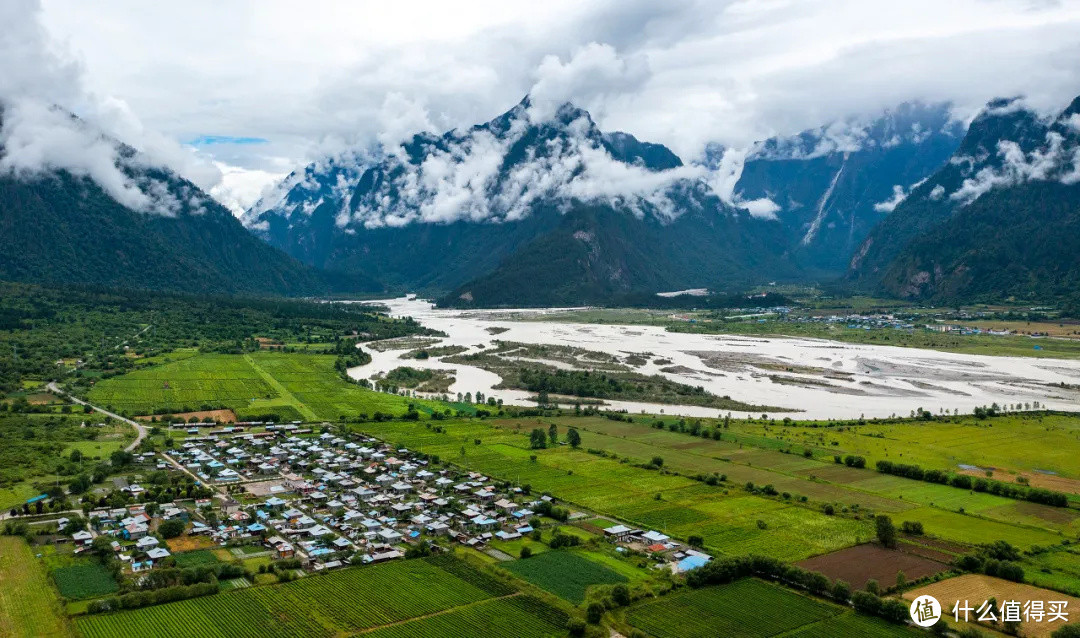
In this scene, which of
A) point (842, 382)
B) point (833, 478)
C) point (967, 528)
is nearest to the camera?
point (967, 528)

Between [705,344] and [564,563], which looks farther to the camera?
[705,344]

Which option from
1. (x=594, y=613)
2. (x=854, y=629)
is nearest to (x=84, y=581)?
(x=594, y=613)

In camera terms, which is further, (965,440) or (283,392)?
(283,392)

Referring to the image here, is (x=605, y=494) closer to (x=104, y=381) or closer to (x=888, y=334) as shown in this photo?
(x=104, y=381)

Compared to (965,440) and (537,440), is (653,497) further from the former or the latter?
(965,440)

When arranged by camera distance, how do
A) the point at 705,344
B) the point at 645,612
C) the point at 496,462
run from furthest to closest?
the point at 705,344 < the point at 496,462 < the point at 645,612

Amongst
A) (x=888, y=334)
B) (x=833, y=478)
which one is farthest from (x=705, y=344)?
(x=833, y=478)

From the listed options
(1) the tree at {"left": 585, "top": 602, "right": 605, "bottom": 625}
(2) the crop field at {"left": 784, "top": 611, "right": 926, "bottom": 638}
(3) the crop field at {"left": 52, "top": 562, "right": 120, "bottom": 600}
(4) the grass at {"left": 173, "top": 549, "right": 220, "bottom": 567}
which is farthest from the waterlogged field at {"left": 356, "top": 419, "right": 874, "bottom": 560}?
(3) the crop field at {"left": 52, "top": 562, "right": 120, "bottom": 600}
